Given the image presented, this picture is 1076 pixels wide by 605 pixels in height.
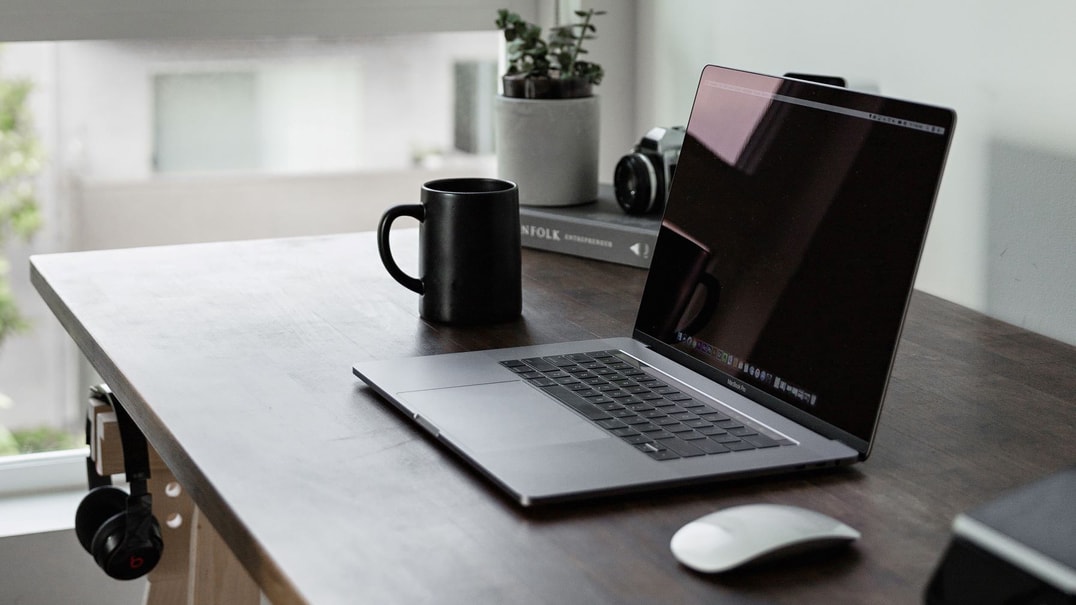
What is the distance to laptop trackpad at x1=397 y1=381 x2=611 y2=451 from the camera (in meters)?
0.79

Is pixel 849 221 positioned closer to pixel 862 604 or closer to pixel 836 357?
pixel 836 357

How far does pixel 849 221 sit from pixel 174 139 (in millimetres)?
1452

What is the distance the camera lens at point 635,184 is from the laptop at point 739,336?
1.23 ft

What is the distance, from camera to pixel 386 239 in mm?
1144

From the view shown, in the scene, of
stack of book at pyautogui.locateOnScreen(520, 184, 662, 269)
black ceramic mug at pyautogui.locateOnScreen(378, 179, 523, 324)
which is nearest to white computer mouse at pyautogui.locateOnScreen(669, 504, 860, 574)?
black ceramic mug at pyautogui.locateOnScreen(378, 179, 523, 324)

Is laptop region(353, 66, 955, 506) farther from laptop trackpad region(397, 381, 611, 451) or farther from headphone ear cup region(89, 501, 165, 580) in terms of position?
headphone ear cup region(89, 501, 165, 580)

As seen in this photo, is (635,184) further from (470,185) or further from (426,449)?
(426,449)

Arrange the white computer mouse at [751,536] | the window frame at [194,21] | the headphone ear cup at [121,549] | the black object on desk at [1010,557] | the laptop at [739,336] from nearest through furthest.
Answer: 1. the black object on desk at [1010,557]
2. the white computer mouse at [751,536]
3. the laptop at [739,336]
4. the headphone ear cup at [121,549]
5. the window frame at [194,21]

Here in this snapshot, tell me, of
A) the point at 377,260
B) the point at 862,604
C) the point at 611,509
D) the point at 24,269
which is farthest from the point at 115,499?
the point at 862,604

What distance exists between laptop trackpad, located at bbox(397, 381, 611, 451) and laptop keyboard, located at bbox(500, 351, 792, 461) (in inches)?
0.7

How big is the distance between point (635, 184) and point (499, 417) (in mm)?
646

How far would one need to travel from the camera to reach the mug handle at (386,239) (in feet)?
3.69

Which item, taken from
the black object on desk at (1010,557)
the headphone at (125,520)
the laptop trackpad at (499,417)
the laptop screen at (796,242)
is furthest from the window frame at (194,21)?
the black object on desk at (1010,557)

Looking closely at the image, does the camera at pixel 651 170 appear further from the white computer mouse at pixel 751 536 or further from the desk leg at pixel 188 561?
the white computer mouse at pixel 751 536
